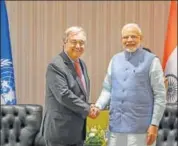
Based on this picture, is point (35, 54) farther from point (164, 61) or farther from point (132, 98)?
point (132, 98)

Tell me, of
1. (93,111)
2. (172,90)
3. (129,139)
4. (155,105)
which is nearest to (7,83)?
(172,90)

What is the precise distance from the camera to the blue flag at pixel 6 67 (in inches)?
208

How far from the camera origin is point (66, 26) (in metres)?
5.74

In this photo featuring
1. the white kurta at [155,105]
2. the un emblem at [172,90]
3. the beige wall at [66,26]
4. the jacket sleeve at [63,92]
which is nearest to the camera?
the jacket sleeve at [63,92]

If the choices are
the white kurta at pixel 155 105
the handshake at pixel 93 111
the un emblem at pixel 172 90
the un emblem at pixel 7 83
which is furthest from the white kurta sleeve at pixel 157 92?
the un emblem at pixel 7 83

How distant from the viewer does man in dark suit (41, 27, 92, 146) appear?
119 inches

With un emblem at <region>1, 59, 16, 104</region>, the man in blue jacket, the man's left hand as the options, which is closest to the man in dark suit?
the man in blue jacket

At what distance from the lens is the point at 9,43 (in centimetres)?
539

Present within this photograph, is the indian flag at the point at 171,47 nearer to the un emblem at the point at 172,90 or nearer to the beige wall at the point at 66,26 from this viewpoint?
the un emblem at the point at 172,90

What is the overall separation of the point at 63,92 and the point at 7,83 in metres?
2.46

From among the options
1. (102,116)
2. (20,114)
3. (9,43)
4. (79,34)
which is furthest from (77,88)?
(9,43)

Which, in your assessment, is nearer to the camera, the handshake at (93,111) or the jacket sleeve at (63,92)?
the jacket sleeve at (63,92)

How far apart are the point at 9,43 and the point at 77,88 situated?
8.32 feet

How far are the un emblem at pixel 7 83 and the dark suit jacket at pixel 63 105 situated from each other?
7.55 feet
